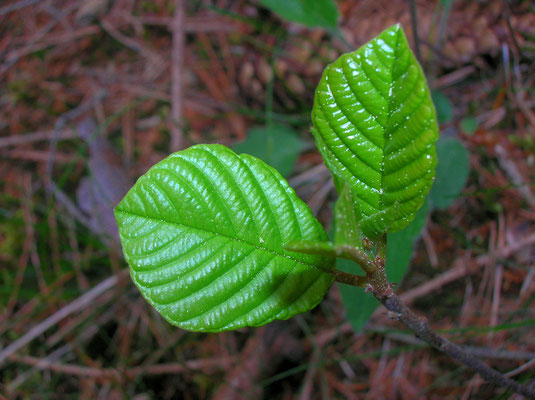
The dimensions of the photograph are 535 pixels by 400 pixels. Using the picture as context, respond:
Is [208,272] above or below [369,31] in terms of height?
below

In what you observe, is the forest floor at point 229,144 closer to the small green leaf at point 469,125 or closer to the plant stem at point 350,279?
the small green leaf at point 469,125

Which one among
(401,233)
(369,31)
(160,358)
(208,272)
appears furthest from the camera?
(369,31)

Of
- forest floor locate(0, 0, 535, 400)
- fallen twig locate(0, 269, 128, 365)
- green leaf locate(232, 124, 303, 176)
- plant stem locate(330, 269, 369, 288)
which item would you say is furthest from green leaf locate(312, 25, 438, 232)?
fallen twig locate(0, 269, 128, 365)

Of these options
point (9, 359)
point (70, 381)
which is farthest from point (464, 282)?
point (9, 359)

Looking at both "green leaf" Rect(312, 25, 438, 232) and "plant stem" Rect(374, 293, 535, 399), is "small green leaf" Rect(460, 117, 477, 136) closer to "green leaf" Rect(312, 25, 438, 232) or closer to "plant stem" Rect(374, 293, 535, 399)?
"plant stem" Rect(374, 293, 535, 399)

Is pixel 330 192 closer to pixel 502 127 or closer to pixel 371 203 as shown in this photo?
pixel 502 127
